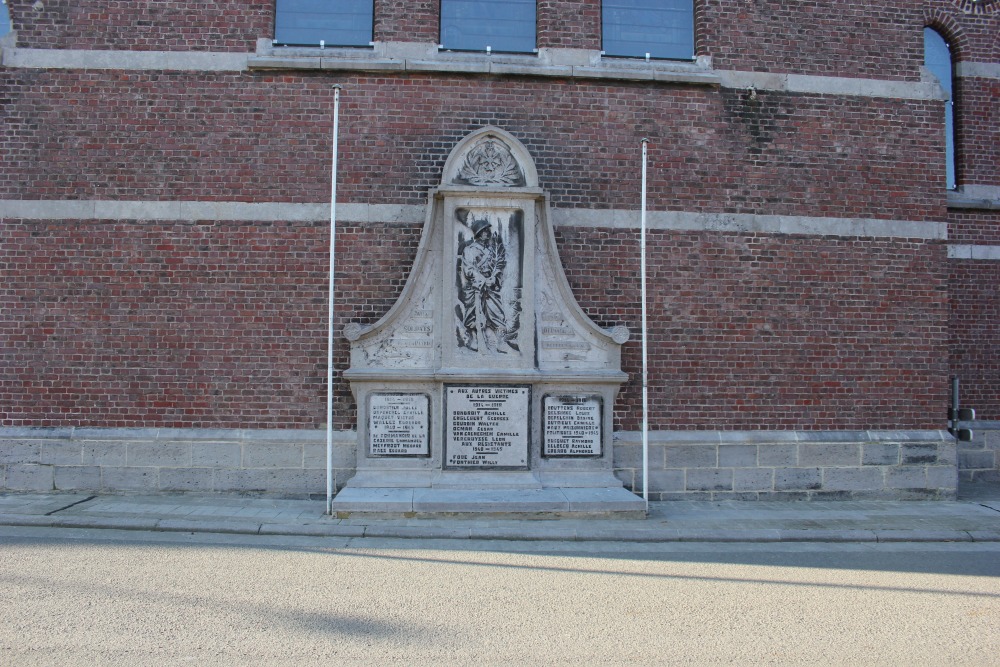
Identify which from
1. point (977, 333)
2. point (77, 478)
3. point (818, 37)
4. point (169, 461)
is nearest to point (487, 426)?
point (169, 461)

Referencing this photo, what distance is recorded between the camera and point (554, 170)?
965 cm

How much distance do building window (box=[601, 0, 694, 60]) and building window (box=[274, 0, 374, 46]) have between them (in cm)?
336

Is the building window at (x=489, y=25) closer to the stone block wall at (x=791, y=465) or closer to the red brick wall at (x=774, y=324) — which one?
the red brick wall at (x=774, y=324)

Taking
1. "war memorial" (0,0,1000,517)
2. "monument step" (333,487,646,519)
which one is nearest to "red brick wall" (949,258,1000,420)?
"war memorial" (0,0,1000,517)

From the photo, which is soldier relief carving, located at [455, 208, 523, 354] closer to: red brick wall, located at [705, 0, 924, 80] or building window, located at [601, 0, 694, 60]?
building window, located at [601, 0, 694, 60]

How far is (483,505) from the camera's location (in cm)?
823

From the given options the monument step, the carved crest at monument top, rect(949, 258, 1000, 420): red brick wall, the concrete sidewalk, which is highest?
the carved crest at monument top

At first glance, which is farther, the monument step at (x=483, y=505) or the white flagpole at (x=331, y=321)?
the white flagpole at (x=331, y=321)

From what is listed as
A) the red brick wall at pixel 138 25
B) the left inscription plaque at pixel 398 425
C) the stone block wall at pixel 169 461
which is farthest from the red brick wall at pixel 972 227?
the red brick wall at pixel 138 25

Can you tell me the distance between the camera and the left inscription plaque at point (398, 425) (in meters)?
8.99

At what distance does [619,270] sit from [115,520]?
260 inches

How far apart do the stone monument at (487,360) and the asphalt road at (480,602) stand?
1703 mm

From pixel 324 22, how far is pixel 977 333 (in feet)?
34.7

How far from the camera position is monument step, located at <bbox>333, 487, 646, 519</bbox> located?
810 cm
